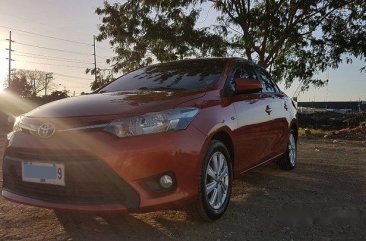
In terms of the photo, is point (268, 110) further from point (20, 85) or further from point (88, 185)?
point (20, 85)

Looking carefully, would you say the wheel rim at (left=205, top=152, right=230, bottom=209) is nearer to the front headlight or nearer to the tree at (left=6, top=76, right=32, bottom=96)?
the front headlight

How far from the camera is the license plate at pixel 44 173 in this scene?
3.61m

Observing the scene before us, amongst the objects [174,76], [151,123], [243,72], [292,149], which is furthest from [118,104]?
[292,149]

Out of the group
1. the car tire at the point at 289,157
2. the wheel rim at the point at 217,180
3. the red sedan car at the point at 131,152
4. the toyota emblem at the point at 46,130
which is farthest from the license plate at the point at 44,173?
the car tire at the point at 289,157

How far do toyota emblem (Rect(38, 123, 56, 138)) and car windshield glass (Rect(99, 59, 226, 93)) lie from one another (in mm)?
1357

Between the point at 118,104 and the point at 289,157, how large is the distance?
3843mm

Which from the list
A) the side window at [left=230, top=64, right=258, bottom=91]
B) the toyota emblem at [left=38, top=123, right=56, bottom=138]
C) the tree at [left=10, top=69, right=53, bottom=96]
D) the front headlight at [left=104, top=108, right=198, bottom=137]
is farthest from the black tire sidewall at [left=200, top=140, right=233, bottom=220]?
the tree at [left=10, top=69, right=53, bottom=96]

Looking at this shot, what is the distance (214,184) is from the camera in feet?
14.1

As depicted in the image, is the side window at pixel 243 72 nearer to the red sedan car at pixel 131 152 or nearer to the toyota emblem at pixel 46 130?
the red sedan car at pixel 131 152

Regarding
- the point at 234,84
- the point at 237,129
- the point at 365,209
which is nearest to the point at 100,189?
the point at 237,129

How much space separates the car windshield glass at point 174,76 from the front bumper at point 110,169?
1.13 metres

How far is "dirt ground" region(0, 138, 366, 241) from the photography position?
3.87m

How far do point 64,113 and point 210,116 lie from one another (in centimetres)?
127

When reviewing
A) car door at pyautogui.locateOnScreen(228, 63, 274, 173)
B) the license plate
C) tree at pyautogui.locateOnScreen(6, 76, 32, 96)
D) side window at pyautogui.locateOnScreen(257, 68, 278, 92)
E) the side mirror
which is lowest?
the license plate
